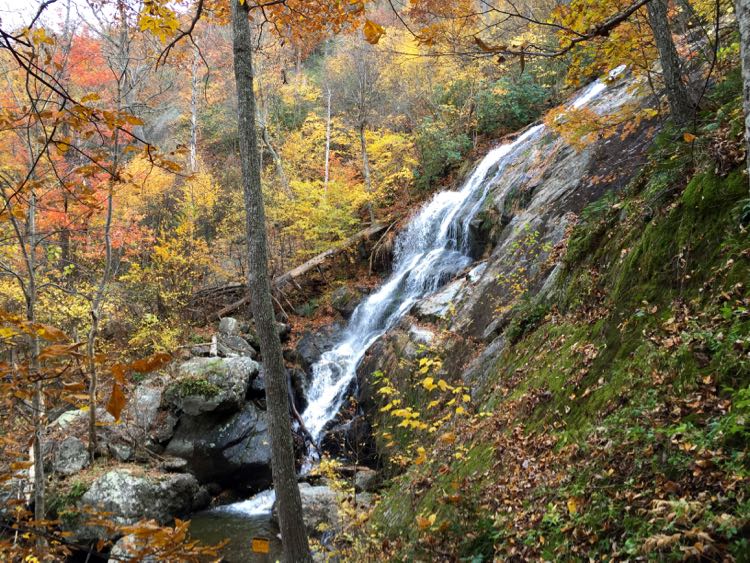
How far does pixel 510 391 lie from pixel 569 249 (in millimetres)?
2205

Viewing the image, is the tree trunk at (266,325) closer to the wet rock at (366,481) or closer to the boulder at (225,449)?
the wet rock at (366,481)

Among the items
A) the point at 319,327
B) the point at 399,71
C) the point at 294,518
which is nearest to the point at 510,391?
the point at 294,518

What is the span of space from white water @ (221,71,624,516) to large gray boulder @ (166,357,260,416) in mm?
1938

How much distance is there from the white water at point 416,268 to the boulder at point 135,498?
3153 mm

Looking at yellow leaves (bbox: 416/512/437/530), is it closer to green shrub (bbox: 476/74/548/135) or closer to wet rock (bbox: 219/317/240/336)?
wet rock (bbox: 219/317/240/336)

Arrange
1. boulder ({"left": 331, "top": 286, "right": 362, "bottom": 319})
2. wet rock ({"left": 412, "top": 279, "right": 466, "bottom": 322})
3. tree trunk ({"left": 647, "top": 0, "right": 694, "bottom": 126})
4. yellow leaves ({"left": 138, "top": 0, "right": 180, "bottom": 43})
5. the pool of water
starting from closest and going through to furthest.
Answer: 1. yellow leaves ({"left": 138, "top": 0, "right": 180, "bottom": 43})
2. tree trunk ({"left": 647, "top": 0, "right": 694, "bottom": 126})
3. the pool of water
4. wet rock ({"left": 412, "top": 279, "right": 466, "bottom": 322})
5. boulder ({"left": 331, "top": 286, "right": 362, "bottom": 319})

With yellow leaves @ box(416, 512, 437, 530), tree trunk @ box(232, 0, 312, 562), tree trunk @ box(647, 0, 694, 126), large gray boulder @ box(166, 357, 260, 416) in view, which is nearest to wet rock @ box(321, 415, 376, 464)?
large gray boulder @ box(166, 357, 260, 416)

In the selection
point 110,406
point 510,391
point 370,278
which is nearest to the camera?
point 110,406

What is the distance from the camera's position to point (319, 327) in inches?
602

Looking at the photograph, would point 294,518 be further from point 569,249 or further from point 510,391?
point 569,249

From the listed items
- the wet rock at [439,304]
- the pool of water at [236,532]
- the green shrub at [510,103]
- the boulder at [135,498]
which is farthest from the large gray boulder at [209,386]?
the green shrub at [510,103]

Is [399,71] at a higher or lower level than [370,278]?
higher

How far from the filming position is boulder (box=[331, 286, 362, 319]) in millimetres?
15523

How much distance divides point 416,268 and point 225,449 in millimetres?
7078
